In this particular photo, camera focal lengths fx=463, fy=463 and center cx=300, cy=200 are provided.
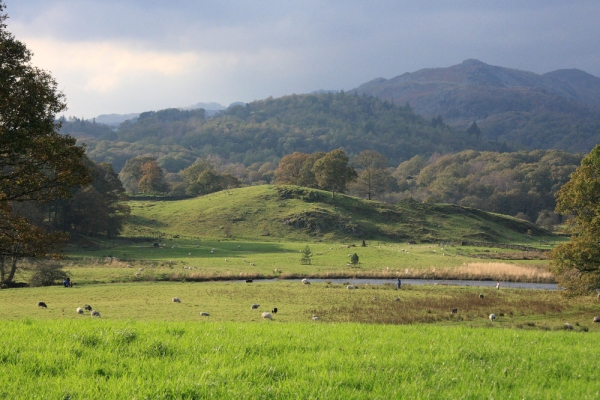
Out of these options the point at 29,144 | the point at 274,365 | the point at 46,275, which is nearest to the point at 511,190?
the point at 46,275

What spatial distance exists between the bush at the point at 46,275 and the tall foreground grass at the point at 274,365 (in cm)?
3730

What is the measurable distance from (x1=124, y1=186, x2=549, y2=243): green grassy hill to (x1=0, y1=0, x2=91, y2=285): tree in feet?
244

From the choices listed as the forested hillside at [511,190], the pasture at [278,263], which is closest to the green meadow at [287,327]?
the pasture at [278,263]

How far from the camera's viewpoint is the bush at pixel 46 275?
45.8m

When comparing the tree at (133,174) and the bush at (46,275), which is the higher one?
the tree at (133,174)

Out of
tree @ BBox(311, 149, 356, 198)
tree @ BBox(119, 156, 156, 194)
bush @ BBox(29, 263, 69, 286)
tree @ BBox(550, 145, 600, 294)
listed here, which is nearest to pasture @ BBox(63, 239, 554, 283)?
bush @ BBox(29, 263, 69, 286)

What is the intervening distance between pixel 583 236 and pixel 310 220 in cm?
7607

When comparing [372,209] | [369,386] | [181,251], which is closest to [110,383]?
[369,386]

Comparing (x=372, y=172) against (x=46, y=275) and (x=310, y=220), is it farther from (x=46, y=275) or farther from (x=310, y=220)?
(x=46, y=275)

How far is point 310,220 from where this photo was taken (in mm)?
106188

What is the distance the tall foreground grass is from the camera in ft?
26.3

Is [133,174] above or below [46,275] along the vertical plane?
above

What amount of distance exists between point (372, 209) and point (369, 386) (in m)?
113

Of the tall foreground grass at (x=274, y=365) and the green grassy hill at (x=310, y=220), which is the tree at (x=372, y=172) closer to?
the green grassy hill at (x=310, y=220)
